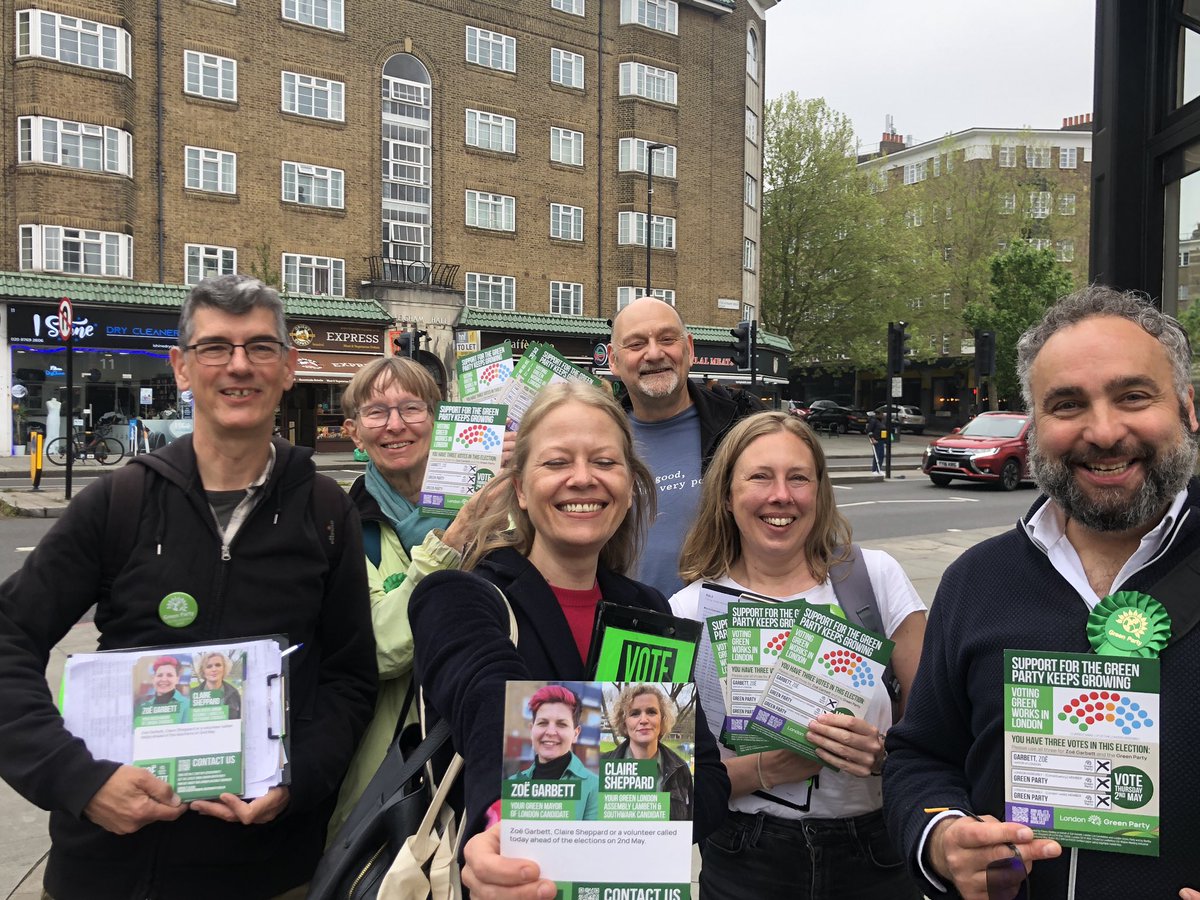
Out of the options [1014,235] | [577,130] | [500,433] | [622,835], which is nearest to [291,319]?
[577,130]

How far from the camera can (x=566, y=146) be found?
33.8 meters

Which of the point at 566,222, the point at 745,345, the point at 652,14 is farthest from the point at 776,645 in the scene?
the point at 652,14

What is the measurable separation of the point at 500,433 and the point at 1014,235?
5223cm

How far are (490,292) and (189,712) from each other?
3113 cm

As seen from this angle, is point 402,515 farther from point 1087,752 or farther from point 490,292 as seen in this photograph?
point 490,292

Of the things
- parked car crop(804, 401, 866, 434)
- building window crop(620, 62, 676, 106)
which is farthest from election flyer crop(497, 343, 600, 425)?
parked car crop(804, 401, 866, 434)

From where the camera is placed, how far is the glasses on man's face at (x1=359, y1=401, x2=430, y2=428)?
3.13 meters

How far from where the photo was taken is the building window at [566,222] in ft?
110

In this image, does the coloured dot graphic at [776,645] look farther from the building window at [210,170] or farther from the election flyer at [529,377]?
the building window at [210,170]

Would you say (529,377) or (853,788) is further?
(529,377)

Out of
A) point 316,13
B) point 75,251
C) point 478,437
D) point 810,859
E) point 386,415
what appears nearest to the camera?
point 810,859

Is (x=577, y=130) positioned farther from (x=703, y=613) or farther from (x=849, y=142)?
(x=703, y=613)

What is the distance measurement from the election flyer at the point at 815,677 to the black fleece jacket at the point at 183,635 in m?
1.04

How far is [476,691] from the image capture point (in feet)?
5.10
